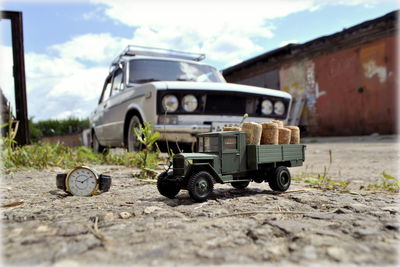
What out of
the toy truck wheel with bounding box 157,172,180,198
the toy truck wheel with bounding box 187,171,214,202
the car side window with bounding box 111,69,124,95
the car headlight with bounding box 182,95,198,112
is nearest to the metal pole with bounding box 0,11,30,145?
the car side window with bounding box 111,69,124,95

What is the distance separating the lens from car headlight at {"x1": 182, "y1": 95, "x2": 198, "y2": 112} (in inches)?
161

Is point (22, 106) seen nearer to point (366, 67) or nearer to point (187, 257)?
point (187, 257)

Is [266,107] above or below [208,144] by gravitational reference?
above

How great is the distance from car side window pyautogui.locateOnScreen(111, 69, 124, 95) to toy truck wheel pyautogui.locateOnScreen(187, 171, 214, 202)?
12.4 ft

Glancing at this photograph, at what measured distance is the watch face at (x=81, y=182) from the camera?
1980 millimetres

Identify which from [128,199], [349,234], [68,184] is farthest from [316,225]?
[68,184]

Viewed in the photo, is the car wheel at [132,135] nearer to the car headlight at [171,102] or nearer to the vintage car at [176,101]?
the vintage car at [176,101]

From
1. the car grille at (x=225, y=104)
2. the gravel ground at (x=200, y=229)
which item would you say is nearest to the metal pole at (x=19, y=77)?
the car grille at (x=225, y=104)

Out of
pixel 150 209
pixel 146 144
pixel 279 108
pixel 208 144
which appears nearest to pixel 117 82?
pixel 279 108

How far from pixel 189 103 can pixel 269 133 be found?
2.10 m

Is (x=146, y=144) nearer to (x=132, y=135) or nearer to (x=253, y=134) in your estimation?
(x=253, y=134)

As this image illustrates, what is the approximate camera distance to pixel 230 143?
198cm

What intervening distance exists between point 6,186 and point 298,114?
13.7 meters

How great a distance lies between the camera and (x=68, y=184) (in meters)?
1.98
